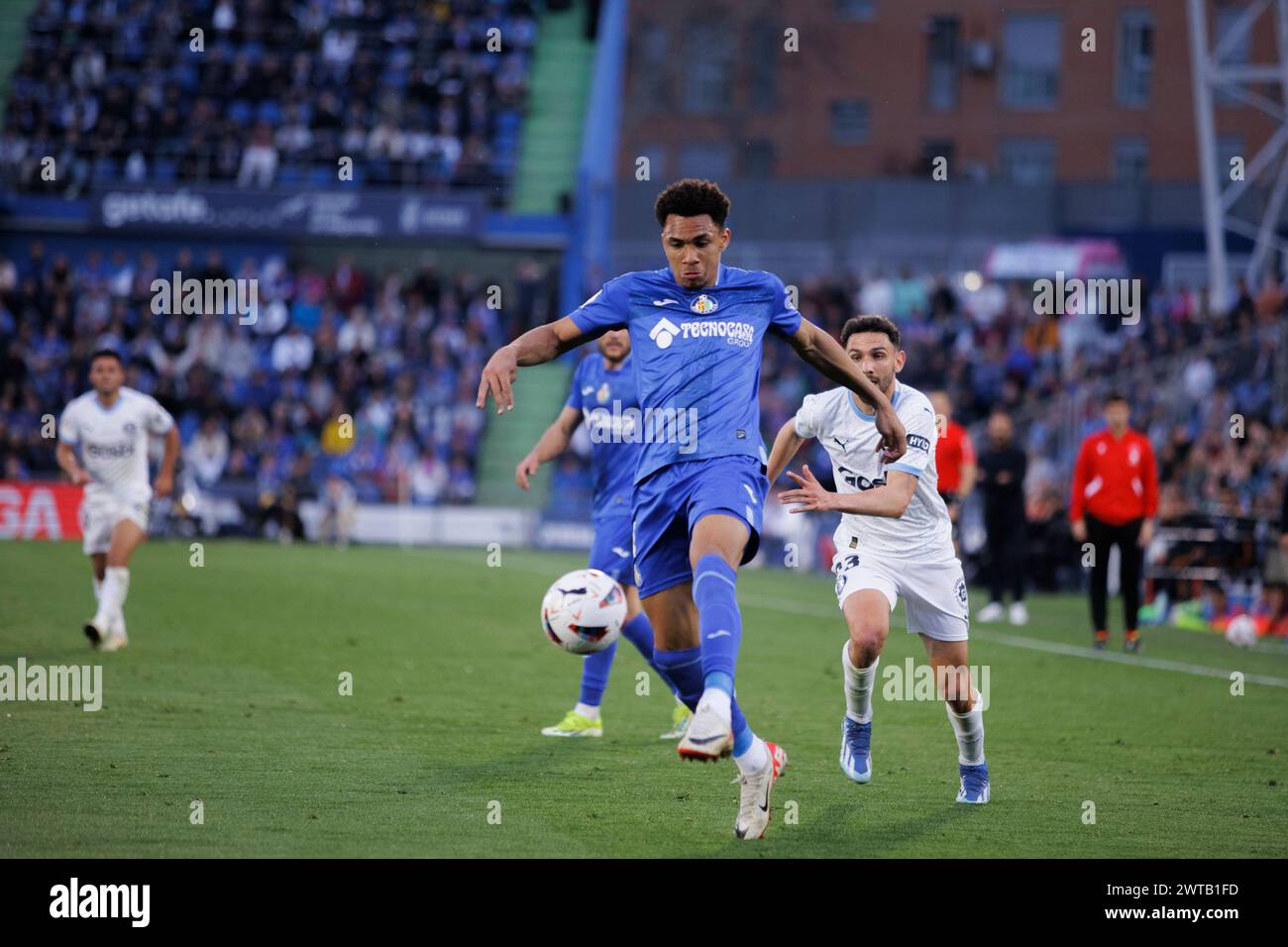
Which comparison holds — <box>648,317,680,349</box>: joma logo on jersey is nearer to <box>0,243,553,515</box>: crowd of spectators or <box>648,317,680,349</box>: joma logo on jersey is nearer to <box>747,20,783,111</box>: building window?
<box>0,243,553,515</box>: crowd of spectators

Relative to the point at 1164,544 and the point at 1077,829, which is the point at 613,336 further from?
the point at 1164,544

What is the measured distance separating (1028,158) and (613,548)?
5156 cm

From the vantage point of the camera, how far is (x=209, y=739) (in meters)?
9.12

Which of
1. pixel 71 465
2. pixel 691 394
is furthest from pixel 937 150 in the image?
pixel 691 394

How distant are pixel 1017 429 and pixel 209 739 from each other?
20903 mm

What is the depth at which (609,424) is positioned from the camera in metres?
10.5

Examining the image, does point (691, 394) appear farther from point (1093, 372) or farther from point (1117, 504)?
point (1093, 372)

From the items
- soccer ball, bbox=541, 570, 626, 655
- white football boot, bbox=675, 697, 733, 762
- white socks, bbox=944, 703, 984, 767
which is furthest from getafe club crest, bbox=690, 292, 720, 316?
white socks, bbox=944, 703, 984, 767

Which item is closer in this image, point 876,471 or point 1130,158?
point 876,471

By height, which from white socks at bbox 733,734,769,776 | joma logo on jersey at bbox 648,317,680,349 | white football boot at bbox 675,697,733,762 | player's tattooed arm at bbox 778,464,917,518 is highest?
joma logo on jersey at bbox 648,317,680,349

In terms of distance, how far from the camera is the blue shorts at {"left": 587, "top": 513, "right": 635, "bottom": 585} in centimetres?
1023

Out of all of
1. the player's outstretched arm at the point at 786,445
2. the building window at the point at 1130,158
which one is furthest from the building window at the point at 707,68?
the player's outstretched arm at the point at 786,445

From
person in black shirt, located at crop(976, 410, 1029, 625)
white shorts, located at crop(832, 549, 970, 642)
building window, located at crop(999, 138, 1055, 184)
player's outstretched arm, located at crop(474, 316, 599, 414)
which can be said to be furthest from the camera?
building window, located at crop(999, 138, 1055, 184)

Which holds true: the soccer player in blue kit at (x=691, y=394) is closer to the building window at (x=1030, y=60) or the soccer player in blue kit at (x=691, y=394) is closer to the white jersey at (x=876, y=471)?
the white jersey at (x=876, y=471)
